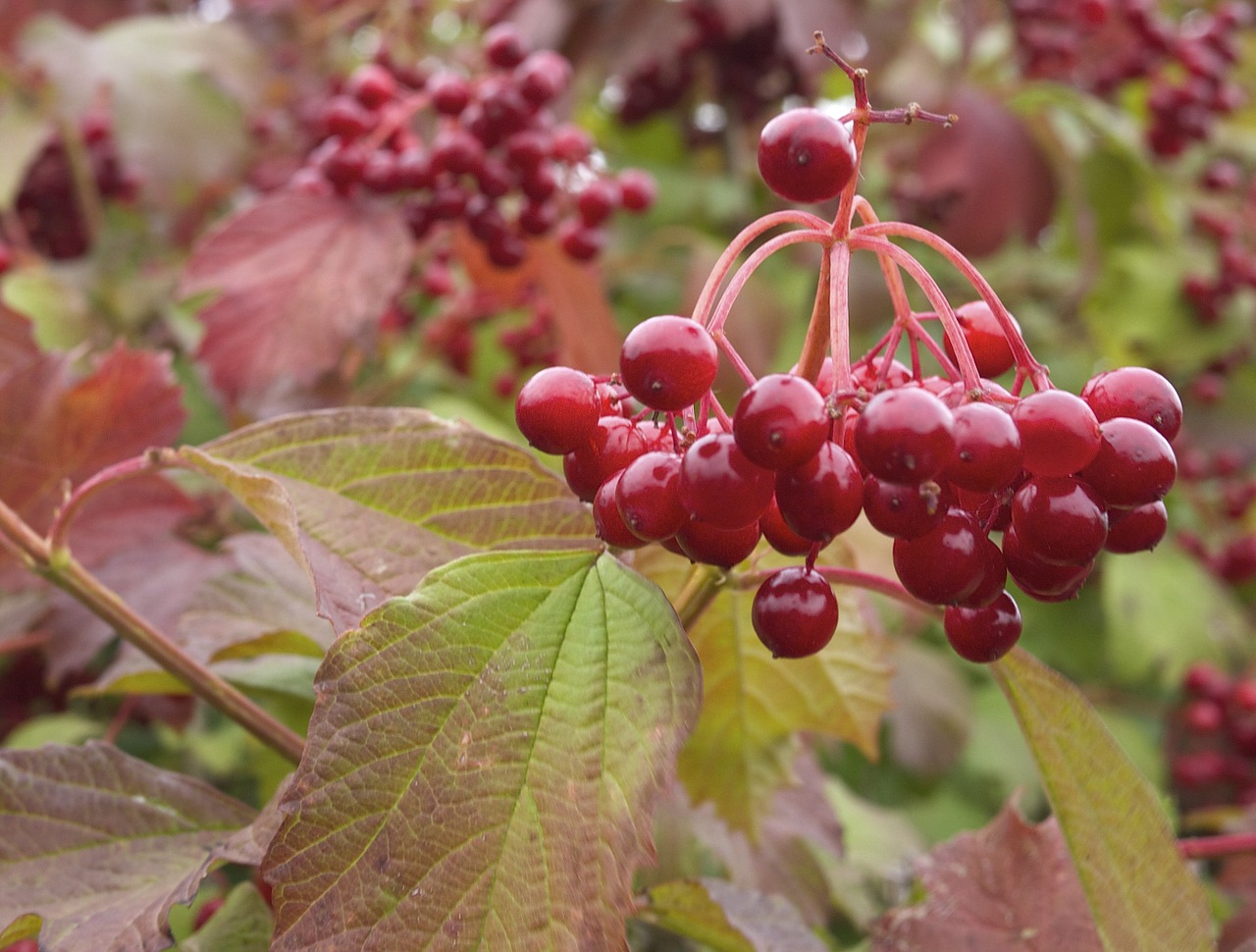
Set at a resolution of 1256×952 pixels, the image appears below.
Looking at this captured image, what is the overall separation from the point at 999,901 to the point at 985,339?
52 centimetres

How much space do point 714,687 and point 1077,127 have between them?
220 centimetres

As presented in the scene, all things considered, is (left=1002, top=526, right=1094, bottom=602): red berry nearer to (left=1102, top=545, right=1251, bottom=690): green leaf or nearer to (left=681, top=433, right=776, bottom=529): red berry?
(left=681, top=433, right=776, bottom=529): red berry

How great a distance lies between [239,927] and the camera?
0.87m

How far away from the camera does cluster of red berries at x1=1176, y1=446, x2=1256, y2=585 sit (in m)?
2.43

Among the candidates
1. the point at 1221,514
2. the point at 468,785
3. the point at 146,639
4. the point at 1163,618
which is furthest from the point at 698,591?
the point at 1221,514

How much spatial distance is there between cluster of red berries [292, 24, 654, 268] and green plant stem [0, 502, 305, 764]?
0.85 metres

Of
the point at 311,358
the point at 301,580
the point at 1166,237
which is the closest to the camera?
the point at 301,580

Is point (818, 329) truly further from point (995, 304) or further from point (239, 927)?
point (239, 927)

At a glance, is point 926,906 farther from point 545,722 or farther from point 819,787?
point 545,722

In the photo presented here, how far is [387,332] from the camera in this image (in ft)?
6.45

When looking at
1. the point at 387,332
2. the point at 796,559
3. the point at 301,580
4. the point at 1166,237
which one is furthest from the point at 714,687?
the point at 1166,237

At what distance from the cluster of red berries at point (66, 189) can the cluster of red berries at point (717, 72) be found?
3.42 ft

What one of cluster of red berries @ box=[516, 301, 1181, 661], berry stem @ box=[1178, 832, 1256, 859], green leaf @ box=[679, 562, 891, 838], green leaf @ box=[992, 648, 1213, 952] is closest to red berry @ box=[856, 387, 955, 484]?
cluster of red berries @ box=[516, 301, 1181, 661]

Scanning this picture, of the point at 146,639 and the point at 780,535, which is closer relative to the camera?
the point at 780,535
